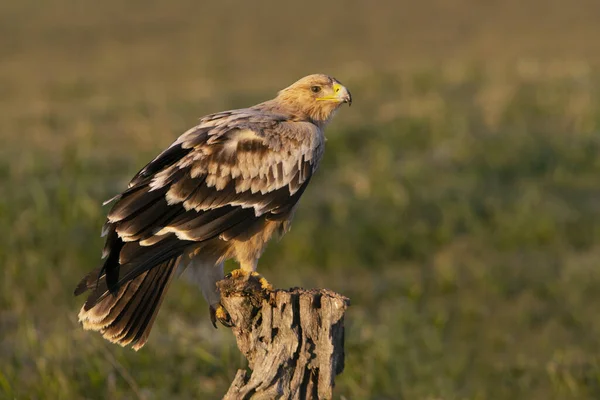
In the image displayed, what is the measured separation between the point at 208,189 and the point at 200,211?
0.14 m

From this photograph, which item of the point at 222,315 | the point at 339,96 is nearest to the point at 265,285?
the point at 222,315

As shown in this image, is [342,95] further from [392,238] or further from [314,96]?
[392,238]

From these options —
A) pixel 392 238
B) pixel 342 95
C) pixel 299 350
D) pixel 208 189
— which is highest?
pixel 208 189

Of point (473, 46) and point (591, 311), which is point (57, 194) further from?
point (473, 46)

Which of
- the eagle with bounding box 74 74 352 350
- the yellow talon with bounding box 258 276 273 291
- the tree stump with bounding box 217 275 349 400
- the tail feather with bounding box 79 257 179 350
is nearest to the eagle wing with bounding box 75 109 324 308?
the eagle with bounding box 74 74 352 350

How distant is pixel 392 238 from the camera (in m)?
10.0

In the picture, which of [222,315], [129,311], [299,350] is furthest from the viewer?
[222,315]

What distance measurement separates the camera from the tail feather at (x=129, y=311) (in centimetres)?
493

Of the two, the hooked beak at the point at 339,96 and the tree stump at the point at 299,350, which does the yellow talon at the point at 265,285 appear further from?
the hooked beak at the point at 339,96

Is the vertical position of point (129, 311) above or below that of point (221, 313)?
above

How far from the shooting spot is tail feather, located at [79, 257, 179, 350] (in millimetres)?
4926

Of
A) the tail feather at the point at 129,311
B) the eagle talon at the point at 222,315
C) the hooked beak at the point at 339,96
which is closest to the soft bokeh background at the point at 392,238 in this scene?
the eagle talon at the point at 222,315

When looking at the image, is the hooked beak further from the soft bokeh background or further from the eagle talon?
the soft bokeh background

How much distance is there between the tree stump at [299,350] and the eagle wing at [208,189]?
2.28 feet
